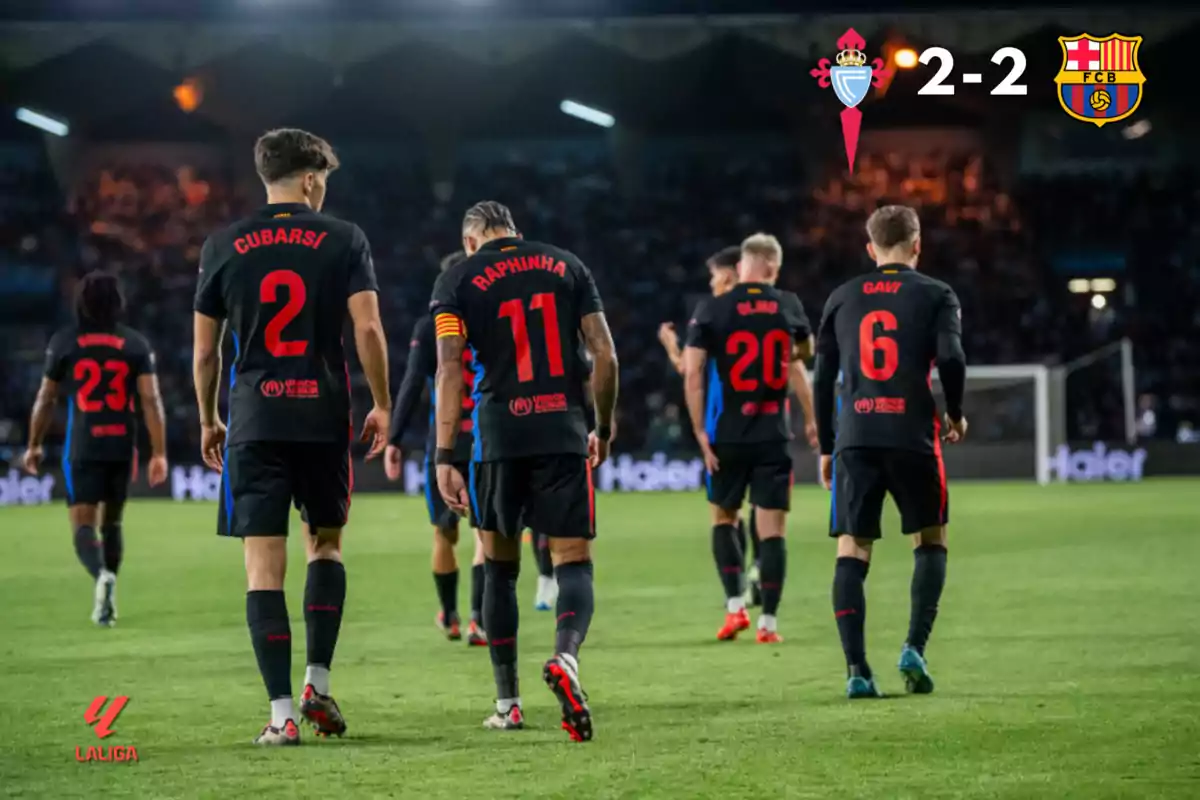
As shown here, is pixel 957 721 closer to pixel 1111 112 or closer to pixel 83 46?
pixel 83 46

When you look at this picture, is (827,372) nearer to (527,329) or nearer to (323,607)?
(527,329)

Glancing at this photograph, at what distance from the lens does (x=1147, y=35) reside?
1117 inches

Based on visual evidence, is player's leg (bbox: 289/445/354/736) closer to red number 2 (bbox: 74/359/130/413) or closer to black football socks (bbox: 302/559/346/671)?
black football socks (bbox: 302/559/346/671)

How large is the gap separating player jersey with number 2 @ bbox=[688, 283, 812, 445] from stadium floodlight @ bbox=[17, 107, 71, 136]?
28.1 metres

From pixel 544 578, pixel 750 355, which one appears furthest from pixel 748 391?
→ pixel 544 578

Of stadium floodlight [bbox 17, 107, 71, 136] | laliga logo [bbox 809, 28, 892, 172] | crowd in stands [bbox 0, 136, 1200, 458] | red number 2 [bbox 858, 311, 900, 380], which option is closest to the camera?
red number 2 [bbox 858, 311, 900, 380]

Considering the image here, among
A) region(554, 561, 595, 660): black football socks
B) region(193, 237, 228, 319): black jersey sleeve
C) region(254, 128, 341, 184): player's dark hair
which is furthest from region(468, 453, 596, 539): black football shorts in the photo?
region(254, 128, 341, 184): player's dark hair

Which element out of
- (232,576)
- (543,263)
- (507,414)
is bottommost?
(232,576)

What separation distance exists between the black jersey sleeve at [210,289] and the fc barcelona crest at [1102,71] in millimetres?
20224

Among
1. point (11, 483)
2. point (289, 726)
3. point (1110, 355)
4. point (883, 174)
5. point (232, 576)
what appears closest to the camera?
point (289, 726)

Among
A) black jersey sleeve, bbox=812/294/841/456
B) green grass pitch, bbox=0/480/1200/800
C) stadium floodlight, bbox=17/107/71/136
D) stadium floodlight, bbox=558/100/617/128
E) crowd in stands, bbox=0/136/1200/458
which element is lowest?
green grass pitch, bbox=0/480/1200/800

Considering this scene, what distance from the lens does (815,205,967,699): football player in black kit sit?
291 inches

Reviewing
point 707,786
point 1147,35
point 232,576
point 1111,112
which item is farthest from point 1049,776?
point 1111,112

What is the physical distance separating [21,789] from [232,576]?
30.1ft
